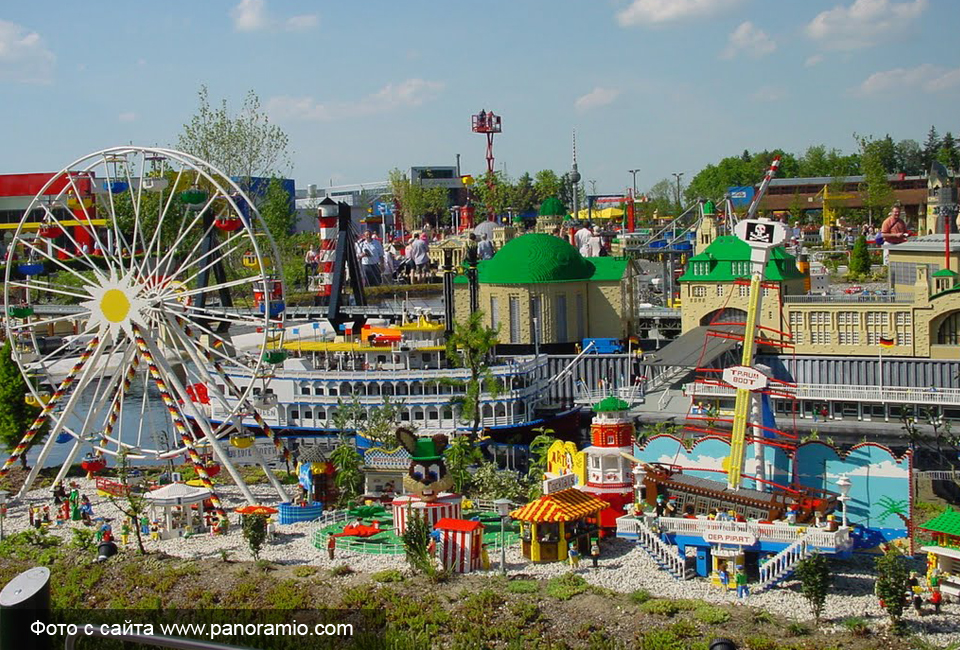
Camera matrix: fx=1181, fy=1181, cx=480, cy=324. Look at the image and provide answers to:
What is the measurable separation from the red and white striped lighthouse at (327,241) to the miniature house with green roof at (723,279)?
2042 cm

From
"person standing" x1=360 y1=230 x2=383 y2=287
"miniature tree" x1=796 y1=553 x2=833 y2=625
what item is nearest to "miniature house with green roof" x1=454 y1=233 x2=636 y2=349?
"miniature tree" x1=796 y1=553 x2=833 y2=625

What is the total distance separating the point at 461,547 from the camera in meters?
26.7

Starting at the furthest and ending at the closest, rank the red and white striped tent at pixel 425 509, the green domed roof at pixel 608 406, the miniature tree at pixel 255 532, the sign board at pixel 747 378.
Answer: the green domed roof at pixel 608 406
the red and white striped tent at pixel 425 509
the miniature tree at pixel 255 532
the sign board at pixel 747 378

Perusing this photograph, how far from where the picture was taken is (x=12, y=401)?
40844mm

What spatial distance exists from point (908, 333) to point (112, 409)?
33.0m

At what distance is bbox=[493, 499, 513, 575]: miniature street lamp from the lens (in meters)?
26.8

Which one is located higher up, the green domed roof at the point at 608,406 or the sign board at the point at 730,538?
the green domed roof at the point at 608,406

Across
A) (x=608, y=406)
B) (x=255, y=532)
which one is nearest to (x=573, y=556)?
(x=608, y=406)

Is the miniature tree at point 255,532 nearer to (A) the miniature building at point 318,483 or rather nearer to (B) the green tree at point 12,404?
(A) the miniature building at point 318,483

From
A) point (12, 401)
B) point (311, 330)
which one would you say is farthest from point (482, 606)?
point (311, 330)

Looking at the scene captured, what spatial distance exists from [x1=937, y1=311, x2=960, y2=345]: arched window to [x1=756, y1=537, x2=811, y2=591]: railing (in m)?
28.7

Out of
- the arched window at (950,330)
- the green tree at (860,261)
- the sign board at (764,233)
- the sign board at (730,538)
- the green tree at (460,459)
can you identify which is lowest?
the green tree at (460,459)

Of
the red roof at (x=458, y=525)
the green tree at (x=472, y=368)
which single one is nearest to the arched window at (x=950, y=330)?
the green tree at (x=472, y=368)

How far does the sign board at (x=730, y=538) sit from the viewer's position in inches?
992
